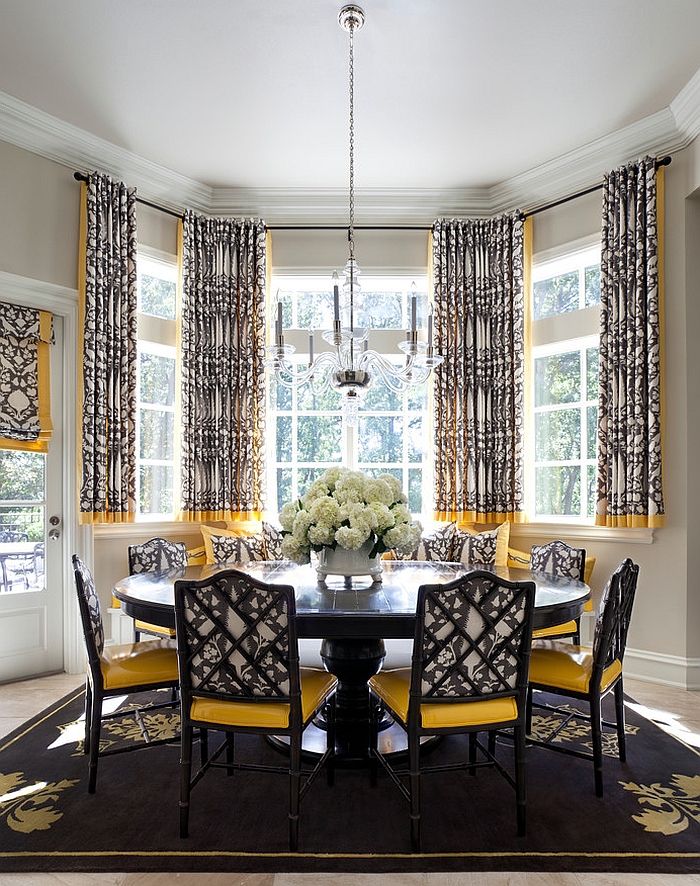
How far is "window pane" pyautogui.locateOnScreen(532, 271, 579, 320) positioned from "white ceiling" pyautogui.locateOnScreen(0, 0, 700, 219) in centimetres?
84

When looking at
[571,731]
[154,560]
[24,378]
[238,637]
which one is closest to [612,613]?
[571,731]

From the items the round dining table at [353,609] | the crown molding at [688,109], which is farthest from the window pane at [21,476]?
the crown molding at [688,109]

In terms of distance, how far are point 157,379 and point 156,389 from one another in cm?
8

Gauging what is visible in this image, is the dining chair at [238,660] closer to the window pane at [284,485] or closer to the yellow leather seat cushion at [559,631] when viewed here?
the yellow leather seat cushion at [559,631]

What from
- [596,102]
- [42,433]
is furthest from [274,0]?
[42,433]

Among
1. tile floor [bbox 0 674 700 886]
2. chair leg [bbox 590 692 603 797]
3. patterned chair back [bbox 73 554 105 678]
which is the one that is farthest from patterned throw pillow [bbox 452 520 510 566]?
patterned chair back [bbox 73 554 105 678]

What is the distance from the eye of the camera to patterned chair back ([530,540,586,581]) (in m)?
3.78

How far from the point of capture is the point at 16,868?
2010mm

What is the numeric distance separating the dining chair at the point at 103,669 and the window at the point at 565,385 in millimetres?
3127

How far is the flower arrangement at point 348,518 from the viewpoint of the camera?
106 inches

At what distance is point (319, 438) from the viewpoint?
5.20 meters

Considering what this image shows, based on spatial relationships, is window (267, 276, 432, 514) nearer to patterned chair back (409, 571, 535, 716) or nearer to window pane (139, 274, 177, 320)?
window pane (139, 274, 177, 320)

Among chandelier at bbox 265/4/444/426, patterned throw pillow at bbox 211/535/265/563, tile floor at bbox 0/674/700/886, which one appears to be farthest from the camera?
patterned throw pillow at bbox 211/535/265/563

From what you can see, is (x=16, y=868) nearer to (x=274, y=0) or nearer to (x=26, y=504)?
(x=26, y=504)
